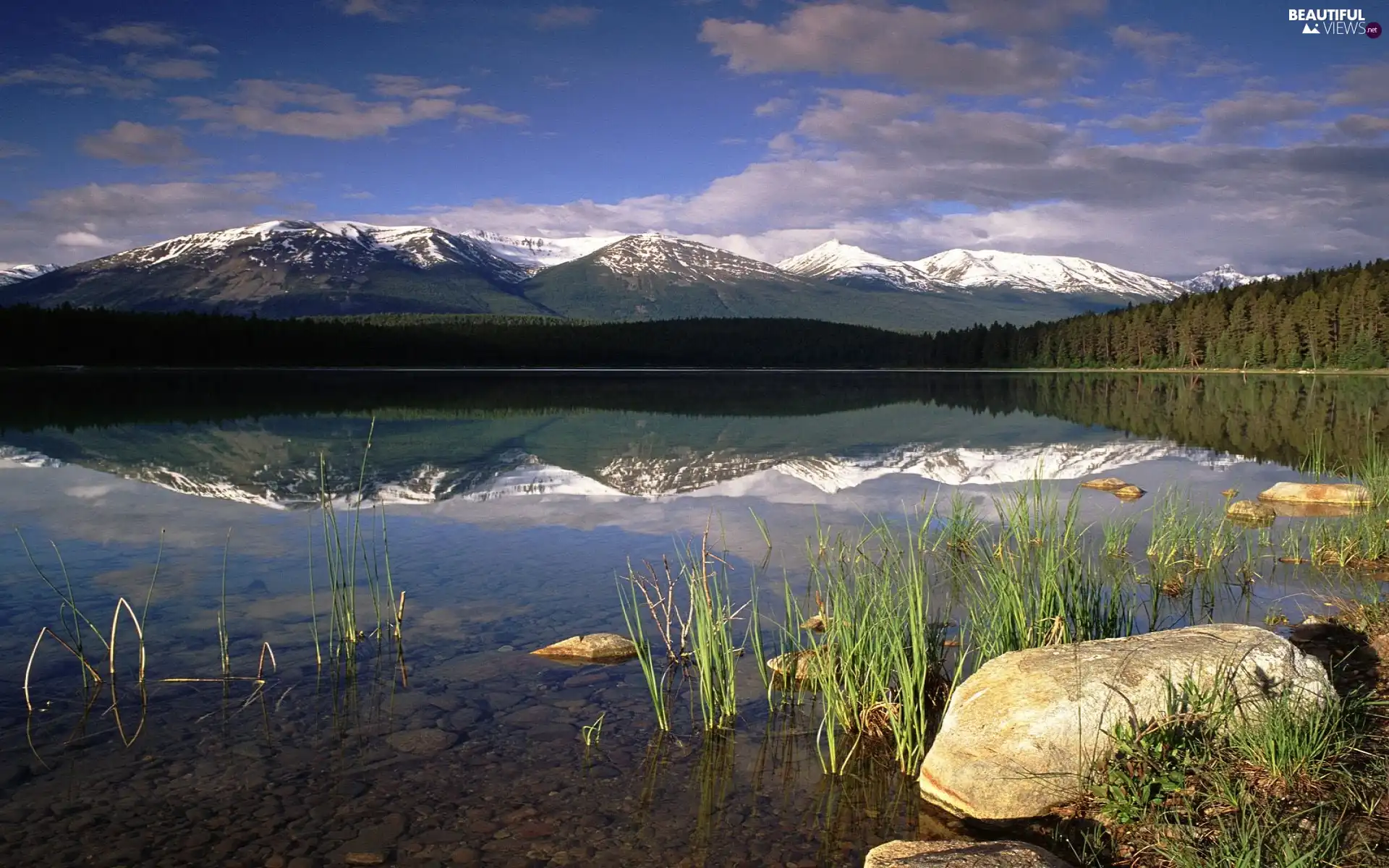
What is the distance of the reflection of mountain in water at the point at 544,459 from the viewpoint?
21.0 m

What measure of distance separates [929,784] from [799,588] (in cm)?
534

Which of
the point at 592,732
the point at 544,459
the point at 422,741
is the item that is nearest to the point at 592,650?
the point at 592,732

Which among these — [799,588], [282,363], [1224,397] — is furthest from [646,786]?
[282,363]

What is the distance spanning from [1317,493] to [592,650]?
49.8 ft

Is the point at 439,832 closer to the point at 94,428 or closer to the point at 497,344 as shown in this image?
the point at 94,428

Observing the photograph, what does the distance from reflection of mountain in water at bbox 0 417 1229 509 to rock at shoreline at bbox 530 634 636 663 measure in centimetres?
957

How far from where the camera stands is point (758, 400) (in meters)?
61.8

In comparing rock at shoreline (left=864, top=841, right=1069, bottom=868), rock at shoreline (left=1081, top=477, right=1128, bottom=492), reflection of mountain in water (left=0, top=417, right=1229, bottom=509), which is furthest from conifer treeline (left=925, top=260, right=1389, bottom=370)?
rock at shoreline (left=864, top=841, right=1069, bottom=868)

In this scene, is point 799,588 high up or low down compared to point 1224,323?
down

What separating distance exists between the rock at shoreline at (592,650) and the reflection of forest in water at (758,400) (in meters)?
16.8

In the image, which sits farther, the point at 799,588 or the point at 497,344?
the point at 497,344

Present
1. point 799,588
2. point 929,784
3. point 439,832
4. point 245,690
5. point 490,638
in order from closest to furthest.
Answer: point 439,832, point 929,784, point 245,690, point 490,638, point 799,588

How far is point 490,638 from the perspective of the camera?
989cm

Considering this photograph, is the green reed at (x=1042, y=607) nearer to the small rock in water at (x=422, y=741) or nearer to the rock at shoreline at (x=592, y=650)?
the rock at shoreline at (x=592, y=650)
